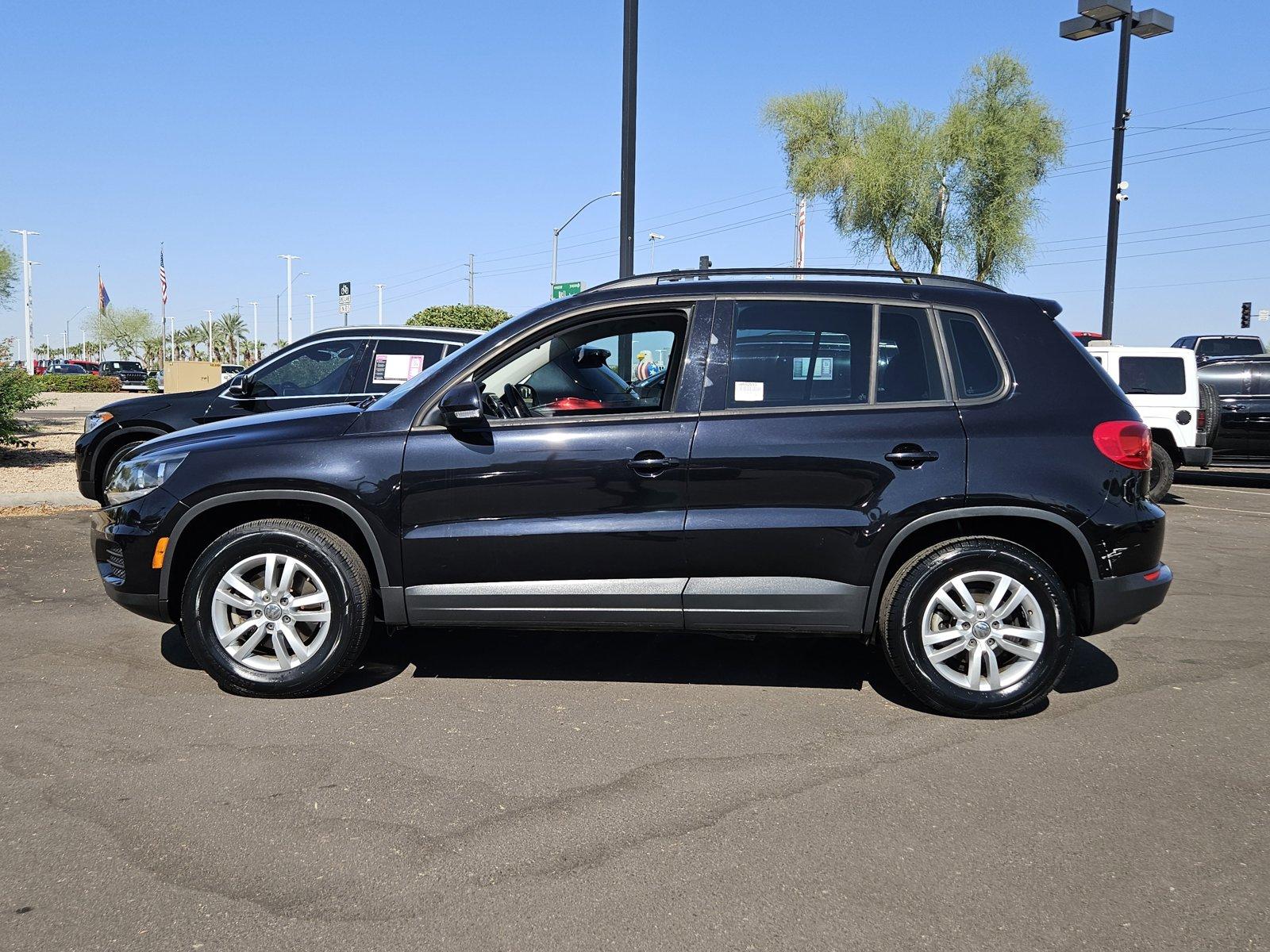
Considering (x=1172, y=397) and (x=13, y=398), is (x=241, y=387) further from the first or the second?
(x=1172, y=397)

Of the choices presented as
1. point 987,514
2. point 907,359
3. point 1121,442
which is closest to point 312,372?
point 907,359

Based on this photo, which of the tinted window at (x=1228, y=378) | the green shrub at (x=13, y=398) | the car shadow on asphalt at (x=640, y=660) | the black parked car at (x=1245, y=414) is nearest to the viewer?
the car shadow on asphalt at (x=640, y=660)

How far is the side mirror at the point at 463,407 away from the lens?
14.8 feet

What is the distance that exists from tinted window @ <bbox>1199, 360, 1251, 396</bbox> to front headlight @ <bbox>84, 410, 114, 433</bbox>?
13638 millimetres

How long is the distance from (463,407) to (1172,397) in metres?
11.6

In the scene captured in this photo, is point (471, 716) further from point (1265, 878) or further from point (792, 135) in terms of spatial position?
point (792, 135)

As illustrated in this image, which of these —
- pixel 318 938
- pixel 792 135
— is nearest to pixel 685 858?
pixel 318 938

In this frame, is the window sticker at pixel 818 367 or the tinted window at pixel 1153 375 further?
the tinted window at pixel 1153 375

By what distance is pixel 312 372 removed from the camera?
930 cm

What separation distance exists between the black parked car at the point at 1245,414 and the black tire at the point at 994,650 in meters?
11.7

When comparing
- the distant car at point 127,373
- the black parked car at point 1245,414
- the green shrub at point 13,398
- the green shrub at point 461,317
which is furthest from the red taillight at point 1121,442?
the distant car at point 127,373

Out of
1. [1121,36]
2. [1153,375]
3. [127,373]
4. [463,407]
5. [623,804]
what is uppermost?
[1121,36]

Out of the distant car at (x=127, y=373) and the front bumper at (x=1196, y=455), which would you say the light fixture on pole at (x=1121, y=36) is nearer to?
the front bumper at (x=1196, y=455)

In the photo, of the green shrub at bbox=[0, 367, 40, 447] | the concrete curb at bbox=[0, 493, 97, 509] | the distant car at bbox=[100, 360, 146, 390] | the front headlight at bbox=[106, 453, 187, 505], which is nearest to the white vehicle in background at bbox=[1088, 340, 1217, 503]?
the front headlight at bbox=[106, 453, 187, 505]
